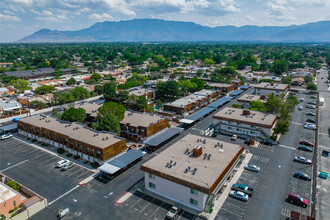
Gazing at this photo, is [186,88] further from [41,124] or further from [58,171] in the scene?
[58,171]

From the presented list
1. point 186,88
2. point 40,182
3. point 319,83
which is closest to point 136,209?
point 40,182

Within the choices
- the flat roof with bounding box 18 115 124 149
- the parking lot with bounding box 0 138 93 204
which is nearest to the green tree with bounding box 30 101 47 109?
the flat roof with bounding box 18 115 124 149

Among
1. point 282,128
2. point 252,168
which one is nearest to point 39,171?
point 252,168

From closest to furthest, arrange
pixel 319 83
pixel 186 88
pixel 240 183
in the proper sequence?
pixel 240 183
pixel 186 88
pixel 319 83

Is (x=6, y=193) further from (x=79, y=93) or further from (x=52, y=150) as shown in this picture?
(x=79, y=93)

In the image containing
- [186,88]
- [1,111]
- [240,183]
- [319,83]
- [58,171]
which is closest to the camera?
[240,183]

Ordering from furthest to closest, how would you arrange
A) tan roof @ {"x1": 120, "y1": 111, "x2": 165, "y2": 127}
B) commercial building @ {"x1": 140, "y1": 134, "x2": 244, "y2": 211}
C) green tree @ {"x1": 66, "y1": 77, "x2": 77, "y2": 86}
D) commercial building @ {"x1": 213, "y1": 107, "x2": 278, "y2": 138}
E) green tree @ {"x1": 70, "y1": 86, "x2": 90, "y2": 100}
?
1. green tree @ {"x1": 66, "y1": 77, "x2": 77, "y2": 86}
2. green tree @ {"x1": 70, "y1": 86, "x2": 90, "y2": 100}
3. tan roof @ {"x1": 120, "y1": 111, "x2": 165, "y2": 127}
4. commercial building @ {"x1": 213, "y1": 107, "x2": 278, "y2": 138}
5. commercial building @ {"x1": 140, "y1": 134, "x2": 244, "y2": 211}

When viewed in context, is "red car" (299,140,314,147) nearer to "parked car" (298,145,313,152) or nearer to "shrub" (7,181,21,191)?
"parked car" (298,145,313,152)
